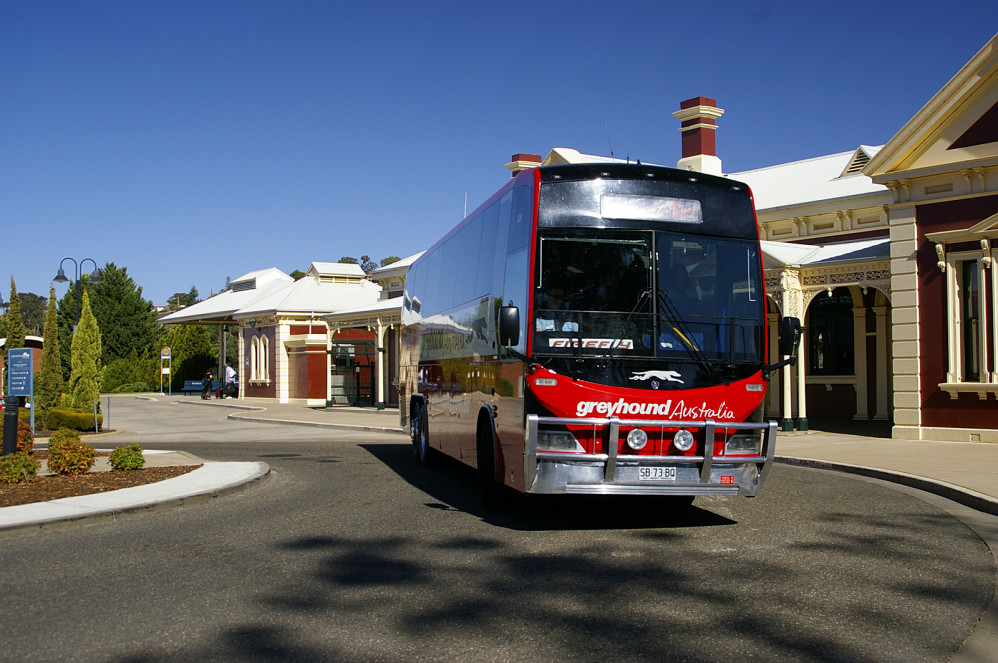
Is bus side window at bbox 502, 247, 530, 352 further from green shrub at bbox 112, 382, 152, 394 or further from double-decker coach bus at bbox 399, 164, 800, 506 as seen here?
green shrub at bbox 112, 382, 152, 394

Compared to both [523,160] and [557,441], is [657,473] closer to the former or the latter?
[557,441]

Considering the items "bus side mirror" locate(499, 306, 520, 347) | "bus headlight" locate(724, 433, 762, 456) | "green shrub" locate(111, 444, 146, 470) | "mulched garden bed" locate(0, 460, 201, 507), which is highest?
"bus side mirror" locate(499, 306, 520, 347)

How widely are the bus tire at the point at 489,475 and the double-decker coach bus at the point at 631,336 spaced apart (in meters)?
0.31

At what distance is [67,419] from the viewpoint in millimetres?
24781

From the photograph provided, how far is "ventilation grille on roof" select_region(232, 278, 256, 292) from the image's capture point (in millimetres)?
54406

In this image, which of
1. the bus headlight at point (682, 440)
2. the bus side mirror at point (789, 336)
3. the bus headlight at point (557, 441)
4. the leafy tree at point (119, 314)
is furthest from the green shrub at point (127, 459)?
the leafy tree at point (119, 314)

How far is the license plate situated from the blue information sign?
12.8 m

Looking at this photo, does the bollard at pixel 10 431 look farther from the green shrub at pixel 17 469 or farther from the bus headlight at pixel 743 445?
the bus headlight at pixel 743 445

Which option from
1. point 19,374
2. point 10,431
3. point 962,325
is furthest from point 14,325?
point 962,325

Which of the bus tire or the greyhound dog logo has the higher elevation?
the greyhound dog logo

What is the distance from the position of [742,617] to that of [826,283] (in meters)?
17.4

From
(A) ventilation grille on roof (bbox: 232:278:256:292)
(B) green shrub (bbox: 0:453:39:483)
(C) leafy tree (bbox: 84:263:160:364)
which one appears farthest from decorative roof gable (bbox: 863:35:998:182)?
(C) leafy tree (bbox: 84:263:160:364)

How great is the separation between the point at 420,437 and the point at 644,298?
8.07 meters

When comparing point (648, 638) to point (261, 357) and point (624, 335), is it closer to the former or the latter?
point (624, 335)
